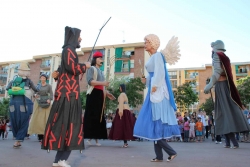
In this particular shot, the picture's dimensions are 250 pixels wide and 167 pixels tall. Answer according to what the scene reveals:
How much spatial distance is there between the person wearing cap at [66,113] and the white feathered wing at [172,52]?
173cm

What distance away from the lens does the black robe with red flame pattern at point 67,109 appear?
3.08 metres

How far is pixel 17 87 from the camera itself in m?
5.93

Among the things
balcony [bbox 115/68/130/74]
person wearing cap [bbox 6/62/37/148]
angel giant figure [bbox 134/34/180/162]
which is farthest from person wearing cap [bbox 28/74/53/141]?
balcony [bbox 115/68/130/74]

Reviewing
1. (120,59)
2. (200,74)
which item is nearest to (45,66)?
(120,59)

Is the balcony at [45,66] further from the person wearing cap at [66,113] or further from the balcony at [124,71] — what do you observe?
the person wearing cap at [66,113]

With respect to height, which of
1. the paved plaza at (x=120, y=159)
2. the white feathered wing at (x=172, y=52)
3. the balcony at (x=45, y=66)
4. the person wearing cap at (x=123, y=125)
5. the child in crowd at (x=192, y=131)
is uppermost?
the balcony at (x=45, y=66)

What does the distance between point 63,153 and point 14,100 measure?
3.44 m

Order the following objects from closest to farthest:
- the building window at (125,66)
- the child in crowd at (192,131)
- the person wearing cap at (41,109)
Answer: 1. the person wearing cap at (41,109)
2. the child in crowd at (192,131)
3. the building window at (125,66)

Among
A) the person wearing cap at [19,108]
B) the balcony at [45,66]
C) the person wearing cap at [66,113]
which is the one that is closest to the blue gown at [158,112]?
the person wearing cap at [66,113]

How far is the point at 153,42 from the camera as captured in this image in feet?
14.1

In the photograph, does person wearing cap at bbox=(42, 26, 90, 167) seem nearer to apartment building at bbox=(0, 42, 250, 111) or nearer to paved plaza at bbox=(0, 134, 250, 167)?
paved plaza at bbox=(0, 134, 250, 167)

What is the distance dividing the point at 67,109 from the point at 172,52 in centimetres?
233

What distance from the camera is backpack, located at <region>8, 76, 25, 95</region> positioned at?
5.89m

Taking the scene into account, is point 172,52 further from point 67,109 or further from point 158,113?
point 67,109
